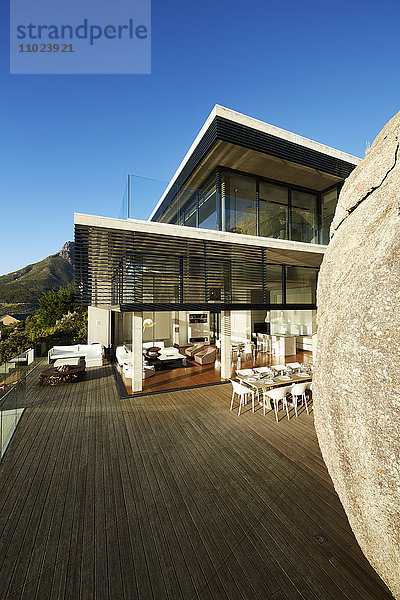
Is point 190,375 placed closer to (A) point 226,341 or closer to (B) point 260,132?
(A) point 226,341

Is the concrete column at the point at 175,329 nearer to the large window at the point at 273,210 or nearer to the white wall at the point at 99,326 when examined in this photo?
the white wall at the point at 99,326

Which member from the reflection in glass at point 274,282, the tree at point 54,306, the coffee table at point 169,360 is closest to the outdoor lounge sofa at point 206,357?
the coffee table at point 169,360

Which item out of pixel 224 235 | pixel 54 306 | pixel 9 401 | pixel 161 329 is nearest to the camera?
pixel 9 401

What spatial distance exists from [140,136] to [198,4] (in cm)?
848

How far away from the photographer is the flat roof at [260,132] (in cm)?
831

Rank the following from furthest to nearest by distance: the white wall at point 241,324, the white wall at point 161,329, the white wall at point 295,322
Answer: the white wall at point 241,324 → the white wall at point 161,329 → the white wall at point 295,322

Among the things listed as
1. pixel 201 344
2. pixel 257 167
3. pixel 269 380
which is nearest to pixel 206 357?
pixel 201 344

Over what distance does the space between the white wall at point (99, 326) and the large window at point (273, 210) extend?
10.8m

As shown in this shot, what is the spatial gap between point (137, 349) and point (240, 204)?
A: 6.75 m

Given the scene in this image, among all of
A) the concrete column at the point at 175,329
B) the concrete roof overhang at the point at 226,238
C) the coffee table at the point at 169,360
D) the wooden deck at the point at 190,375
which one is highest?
the concrete roof overhang at the point at 226,238

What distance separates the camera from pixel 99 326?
1565 cm

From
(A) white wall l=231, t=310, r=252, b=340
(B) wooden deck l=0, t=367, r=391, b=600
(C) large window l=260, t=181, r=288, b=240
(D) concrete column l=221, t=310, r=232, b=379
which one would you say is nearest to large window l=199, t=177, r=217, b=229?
(C) large window l=260, t=181, r=288, b=240

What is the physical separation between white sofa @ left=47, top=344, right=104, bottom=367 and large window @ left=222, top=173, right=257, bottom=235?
8.87 meters

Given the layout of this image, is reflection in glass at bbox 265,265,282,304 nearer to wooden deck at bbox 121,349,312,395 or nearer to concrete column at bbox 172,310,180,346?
wooden deck at bbox 121,349,312,395
